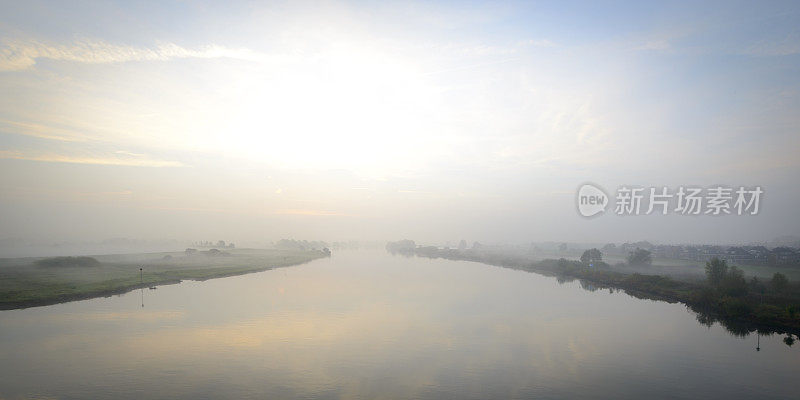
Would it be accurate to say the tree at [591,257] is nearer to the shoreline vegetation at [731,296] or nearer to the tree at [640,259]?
the tree at [640,259]

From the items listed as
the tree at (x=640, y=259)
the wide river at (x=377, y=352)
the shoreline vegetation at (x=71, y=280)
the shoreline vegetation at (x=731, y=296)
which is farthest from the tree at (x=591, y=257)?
the shoreline vegetation at (x=71, y=280)

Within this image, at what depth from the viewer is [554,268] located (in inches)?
3398

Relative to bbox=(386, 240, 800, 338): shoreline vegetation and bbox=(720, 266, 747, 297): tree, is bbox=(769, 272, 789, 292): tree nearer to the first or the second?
bbox=(386, 240, 800, 338): shoreline vegetation

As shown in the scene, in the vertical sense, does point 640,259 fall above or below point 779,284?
below

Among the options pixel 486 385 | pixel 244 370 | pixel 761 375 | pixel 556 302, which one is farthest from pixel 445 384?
pixel 556 302

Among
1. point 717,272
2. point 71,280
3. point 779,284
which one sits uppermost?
point 717,272

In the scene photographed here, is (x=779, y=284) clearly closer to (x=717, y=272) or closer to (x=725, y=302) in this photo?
(x=717, y=272)

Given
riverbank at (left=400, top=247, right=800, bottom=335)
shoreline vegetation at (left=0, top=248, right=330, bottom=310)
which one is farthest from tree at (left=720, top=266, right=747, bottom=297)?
shoreline vegetation at (left=0, top=248, right=330, bottom=310)

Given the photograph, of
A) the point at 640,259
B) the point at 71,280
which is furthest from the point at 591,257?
the point at 71,280

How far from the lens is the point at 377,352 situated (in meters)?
24.1

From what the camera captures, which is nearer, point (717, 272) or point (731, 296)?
point (731, 296)

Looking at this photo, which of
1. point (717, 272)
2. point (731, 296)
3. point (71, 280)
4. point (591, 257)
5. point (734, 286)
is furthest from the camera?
point (591, 257)

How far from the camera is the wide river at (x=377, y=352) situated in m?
18.3

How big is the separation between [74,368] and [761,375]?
3509 cm
